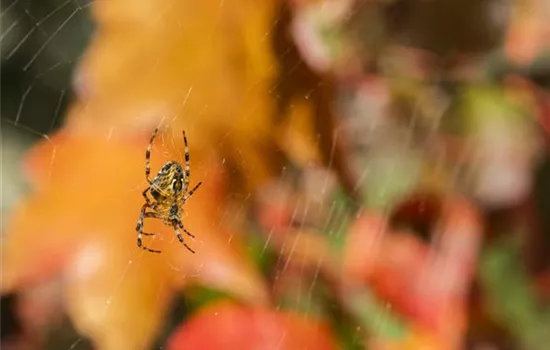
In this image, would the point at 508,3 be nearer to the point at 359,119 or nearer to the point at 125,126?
the point at 359,119

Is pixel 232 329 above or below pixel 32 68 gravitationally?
below

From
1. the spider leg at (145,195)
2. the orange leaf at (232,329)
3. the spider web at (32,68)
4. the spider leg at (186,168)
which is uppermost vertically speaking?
the spider web at (32,68)

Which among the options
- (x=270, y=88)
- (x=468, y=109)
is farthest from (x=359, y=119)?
(x=270, y=88)

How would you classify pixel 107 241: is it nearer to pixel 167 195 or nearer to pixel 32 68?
pixel 167 195

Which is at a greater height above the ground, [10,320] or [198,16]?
[198,16]

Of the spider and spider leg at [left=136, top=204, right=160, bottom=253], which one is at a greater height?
the spider

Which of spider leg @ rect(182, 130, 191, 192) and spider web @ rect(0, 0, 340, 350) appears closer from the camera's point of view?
spider leg @ rect(182, 130, 191, 192)

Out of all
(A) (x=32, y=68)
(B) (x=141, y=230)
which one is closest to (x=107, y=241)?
(B) (x=141, y=230)
